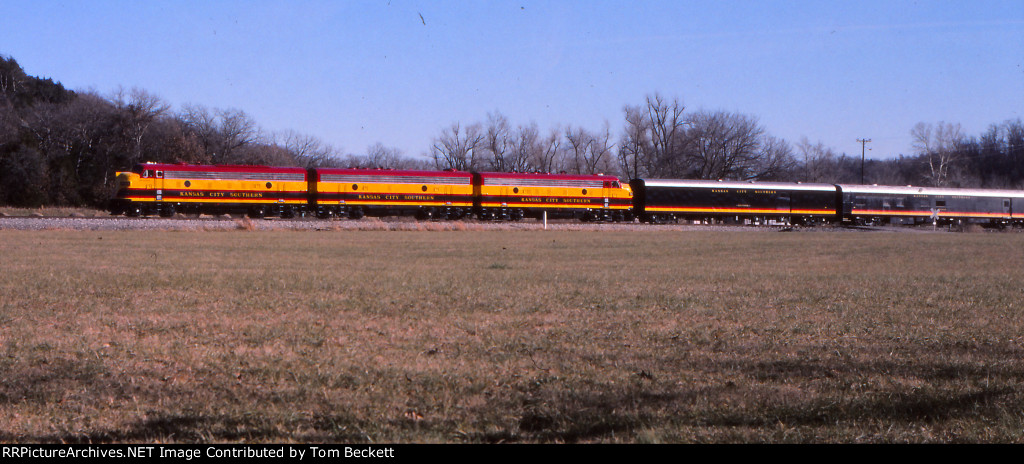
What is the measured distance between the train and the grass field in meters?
32.3

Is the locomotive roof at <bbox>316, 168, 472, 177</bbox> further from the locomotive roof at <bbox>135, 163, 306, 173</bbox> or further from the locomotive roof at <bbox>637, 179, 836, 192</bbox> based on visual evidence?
the locomotive roof at <bbox>637, 179, 836, 192</bbox>

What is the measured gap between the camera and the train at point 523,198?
45.4 meters

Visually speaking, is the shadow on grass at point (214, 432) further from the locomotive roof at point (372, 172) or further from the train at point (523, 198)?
the locomotive roof at point (372, 172)

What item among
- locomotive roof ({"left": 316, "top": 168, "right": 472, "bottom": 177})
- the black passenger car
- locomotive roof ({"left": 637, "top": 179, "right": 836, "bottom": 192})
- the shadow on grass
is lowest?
the shadow on grass

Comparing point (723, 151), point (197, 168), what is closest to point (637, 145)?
point (723, 151)

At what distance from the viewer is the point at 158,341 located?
7.75m

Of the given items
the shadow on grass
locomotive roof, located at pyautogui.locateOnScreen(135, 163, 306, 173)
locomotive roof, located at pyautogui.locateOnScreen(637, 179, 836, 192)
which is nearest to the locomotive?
locomotive roof, located at pyautogui.locateOnScreen(135, 163, 306, 173)

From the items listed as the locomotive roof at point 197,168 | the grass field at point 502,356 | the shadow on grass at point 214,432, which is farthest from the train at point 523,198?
the shadow on grass at point 214,432

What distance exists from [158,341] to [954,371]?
7308mm

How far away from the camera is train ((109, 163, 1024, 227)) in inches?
1788

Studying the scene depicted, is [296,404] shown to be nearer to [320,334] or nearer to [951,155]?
[320,334]

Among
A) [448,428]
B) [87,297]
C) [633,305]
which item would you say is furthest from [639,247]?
[448,428]

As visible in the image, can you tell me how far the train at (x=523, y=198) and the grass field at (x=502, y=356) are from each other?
3231cm

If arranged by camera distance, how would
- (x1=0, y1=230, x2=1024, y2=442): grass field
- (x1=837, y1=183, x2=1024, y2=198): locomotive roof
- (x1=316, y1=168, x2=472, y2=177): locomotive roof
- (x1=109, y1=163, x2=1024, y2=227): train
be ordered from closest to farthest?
1. (x1=0, y1=230, x2=1024, y2=442): grass field
2. (x1=109, y1=163, x2=1024, y2=227): train
3. (x1=316, y1=168, x2=472, y2=177): locomotive roof
4. (x1=837, y1=183, x2=1024, y2=198): locomotive roof
